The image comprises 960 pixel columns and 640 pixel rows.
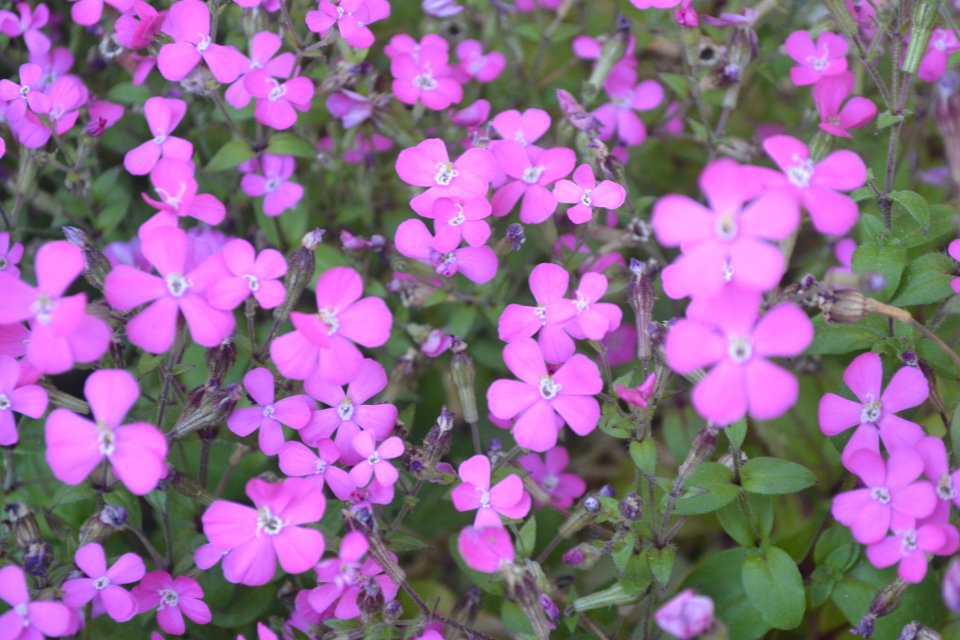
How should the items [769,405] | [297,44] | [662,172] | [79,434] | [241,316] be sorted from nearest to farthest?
[769,405] → [79,434] → [297,44] → [241,316] → [662,172]

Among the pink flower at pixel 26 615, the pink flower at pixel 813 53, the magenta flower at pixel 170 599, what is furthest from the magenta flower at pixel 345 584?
the pink flower at pixel 813 53

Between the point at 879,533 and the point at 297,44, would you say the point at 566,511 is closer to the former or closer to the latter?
the point at 879,533

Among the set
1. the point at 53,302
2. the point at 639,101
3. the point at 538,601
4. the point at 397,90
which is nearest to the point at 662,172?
the point at 639,101

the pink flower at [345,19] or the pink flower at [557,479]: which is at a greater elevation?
the pink flower at [345,19]

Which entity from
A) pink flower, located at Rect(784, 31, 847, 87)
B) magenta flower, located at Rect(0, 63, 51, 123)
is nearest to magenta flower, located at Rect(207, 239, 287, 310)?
magenta flower, located at Rect(0, 63, 51, 123)

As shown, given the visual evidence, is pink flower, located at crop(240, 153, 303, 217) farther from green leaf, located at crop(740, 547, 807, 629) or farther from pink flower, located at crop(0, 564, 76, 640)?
green leaf, located at crop(740, 547, 807, 629)

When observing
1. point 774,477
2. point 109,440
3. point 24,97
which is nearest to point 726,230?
point 774,477

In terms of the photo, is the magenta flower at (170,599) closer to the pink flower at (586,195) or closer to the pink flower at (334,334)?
the pink flower at (334,334)
